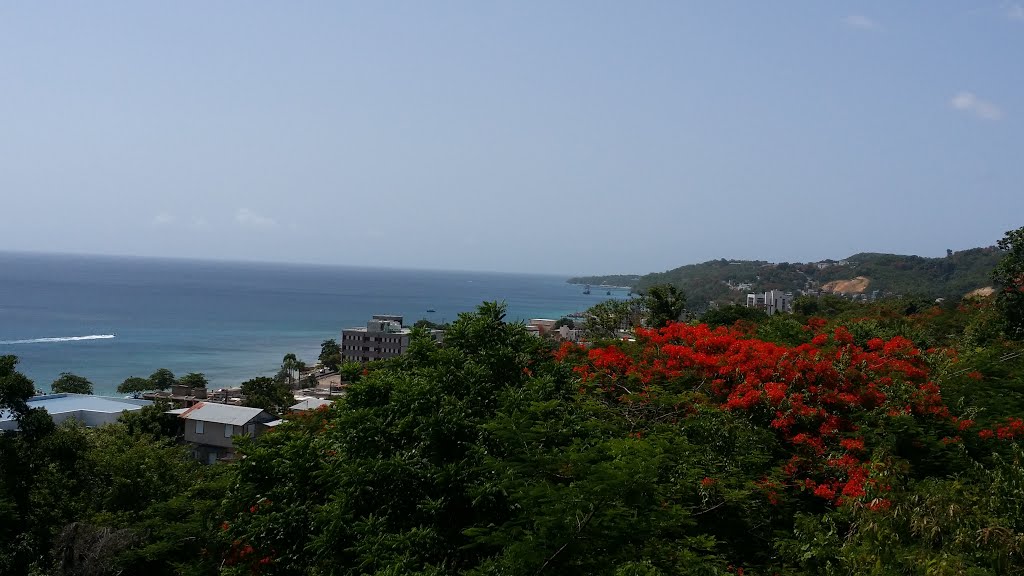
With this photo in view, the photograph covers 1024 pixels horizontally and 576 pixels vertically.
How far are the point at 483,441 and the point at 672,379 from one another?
459 cm

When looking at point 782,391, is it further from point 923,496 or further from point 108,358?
point 108,358

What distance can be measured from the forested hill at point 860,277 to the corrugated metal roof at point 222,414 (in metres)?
74.4

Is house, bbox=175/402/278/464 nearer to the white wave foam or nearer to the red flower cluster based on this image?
the red flower cluster

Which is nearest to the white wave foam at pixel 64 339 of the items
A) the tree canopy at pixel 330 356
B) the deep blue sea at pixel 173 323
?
the deep blue sea at pixel 173 323

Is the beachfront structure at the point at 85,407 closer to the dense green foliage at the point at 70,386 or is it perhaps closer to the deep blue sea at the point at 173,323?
the dense green foliage at the point at 70,386

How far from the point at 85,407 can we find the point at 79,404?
3.26 feet

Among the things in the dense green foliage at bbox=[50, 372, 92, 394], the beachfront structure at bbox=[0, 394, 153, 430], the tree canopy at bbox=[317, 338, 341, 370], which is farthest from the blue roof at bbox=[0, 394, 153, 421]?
the tree canopy at bbox=[317, 338, 341, 370]

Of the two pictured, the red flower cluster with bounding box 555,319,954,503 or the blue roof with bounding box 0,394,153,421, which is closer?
→ the red flower cluster with bounding box 555,319,954,503

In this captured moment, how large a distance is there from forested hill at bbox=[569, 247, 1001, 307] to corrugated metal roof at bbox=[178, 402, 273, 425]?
74419 mm

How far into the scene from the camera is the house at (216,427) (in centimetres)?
3152

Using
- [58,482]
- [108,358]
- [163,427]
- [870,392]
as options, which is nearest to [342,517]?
[870,392]

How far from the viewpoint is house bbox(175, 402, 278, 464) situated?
31516mm

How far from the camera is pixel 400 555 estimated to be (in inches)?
258

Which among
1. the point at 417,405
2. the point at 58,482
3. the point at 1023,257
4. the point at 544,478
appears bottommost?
the point at 58,482
